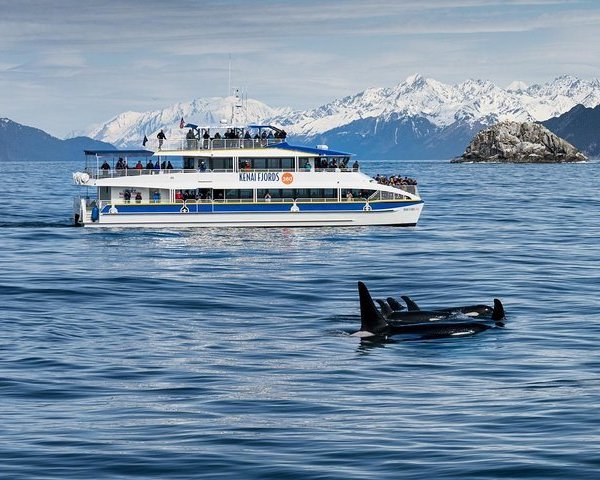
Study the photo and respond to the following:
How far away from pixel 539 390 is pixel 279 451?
851 centimetres

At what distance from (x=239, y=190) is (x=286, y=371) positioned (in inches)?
2230

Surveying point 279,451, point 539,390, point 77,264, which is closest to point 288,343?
point 539,390

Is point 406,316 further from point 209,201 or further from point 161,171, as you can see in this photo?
point 161,171

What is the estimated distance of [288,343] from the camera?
3703 centimetres

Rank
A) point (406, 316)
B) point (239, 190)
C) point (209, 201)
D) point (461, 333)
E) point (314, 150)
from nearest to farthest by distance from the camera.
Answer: point (461, 333) → point (406, 316) → point (209, 201) → point (314, 150) → point (239, 190)

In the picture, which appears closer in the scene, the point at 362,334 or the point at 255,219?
the point at 362,334

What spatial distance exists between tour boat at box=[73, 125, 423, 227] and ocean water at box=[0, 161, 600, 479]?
59.6ft

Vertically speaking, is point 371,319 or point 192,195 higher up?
point 192,195

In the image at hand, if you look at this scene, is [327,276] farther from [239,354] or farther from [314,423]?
[314,423]

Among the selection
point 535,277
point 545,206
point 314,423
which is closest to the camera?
point 314,423

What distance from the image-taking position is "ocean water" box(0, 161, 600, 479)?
890 inches

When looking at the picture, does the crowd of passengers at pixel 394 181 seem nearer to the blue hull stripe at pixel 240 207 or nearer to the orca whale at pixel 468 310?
the blue hull stripe at pixel 240 207

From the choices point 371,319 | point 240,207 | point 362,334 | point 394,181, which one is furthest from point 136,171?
point 371,319

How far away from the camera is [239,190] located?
88000mm
